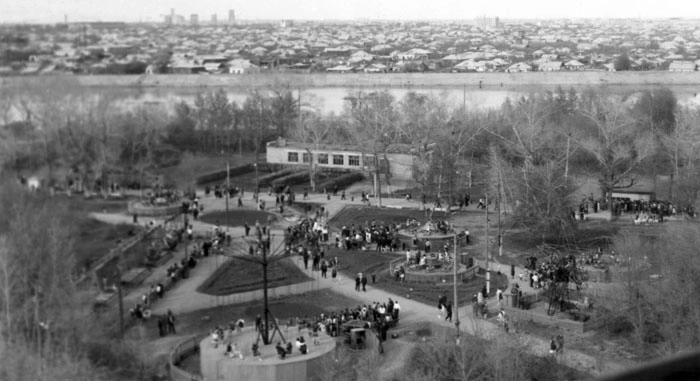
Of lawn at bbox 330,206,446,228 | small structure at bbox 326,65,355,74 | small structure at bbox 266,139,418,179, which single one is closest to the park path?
lawn at bbox 330,206,446,228

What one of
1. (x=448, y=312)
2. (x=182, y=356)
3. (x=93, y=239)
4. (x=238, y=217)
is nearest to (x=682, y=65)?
(x=238, y=217)

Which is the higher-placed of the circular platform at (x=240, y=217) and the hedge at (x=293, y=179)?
the circular platform at (x=240, y=217)

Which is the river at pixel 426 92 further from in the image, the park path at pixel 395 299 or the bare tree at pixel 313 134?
the park path at pixel 395 299

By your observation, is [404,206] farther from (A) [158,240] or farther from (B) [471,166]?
(A) [158,240]

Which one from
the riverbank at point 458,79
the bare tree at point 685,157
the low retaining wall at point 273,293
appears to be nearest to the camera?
the low retaining wall at point 273,293

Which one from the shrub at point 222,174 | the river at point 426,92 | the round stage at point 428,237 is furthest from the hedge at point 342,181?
the river at point 426,92

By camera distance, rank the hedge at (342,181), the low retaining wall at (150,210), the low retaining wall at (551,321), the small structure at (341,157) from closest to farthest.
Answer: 1. the low retaining wall at (551,321)
2. the low retaining wall at (150,210)
3. the hedge at (342,181)
4. the small structure at (341,157)
